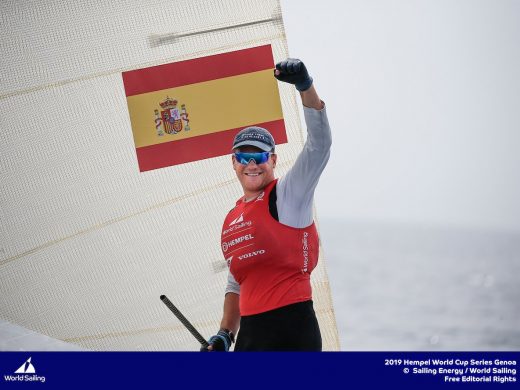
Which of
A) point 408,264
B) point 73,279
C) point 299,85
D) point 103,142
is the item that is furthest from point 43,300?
point 408,264

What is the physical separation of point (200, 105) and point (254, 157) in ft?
2.23

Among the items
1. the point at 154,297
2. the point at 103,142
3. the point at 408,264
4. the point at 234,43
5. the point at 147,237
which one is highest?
the point at 234,43

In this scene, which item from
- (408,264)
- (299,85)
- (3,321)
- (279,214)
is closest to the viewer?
(299,85)

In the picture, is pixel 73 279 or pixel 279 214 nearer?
pixel 279 214

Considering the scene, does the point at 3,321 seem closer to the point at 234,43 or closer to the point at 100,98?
the point at 100,98

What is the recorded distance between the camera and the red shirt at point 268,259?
1684 mm

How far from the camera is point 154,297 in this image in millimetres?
2432

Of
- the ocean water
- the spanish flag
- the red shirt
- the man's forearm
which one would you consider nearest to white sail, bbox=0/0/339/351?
the spanish flag

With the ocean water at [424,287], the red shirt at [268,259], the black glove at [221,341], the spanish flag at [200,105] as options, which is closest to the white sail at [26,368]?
the black glove at [221,341]

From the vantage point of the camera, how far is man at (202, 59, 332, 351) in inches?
65.5

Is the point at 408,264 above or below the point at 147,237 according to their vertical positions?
below

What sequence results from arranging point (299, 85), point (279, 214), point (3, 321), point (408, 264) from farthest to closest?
1. point (408, 264)
2. point (3, 321)
3. point (279, 214)
4. point (299, 85)

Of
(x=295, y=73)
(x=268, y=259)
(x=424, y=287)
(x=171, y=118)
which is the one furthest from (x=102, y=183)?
(x=424, y=287)

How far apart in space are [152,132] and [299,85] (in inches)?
35.8
